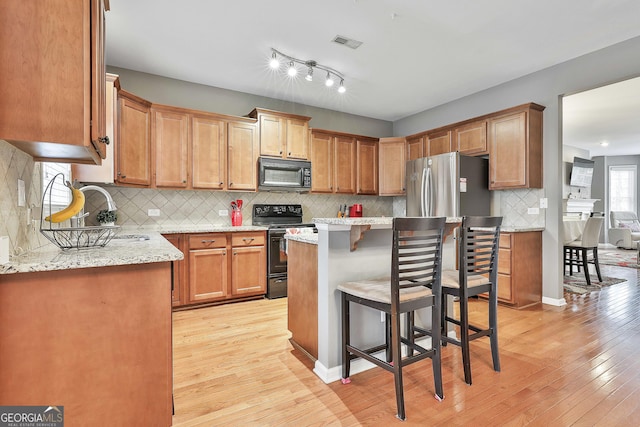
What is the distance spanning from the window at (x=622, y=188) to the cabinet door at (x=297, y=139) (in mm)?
10080

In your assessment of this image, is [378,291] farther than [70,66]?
Yes

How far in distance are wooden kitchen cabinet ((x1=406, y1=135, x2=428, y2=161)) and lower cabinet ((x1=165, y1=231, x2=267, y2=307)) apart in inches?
111

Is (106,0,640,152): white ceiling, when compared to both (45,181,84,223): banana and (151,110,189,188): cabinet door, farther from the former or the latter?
(45,181,84,223): banana

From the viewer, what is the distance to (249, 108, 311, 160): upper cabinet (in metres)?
4.31

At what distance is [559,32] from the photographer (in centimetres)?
305

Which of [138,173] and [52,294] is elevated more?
[138,173]

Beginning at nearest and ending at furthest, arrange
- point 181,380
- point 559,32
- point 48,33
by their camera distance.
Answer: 1. point 48,33
2. point 181,380
3. point 559,32

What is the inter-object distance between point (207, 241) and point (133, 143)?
52.2 inches

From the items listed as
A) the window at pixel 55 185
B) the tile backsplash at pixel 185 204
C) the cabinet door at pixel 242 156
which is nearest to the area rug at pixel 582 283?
the tile backsplash at pixel 185 204

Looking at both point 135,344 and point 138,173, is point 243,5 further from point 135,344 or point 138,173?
point 135,344

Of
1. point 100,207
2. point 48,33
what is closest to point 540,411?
point 48,33

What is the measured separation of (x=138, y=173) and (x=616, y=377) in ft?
14.7

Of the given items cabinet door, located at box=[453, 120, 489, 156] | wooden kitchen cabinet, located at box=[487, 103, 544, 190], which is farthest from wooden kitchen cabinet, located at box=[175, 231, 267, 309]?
wooden kitchen cabinet, located at box=[487, 103, 544, 190]

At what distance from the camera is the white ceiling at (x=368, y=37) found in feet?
8.80
